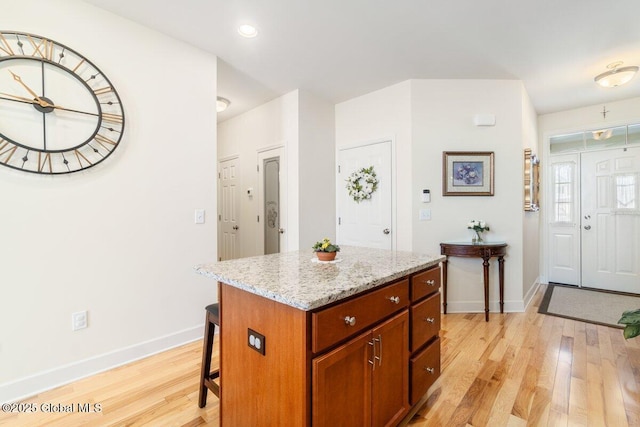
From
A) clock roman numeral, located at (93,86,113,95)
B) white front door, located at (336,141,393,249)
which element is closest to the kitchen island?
clock roman numeral, located at (93,86,113,95)

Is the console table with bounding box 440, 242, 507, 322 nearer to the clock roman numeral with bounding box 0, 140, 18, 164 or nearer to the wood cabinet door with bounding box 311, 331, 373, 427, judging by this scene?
the wood cabinet door with bounding box 311, 331, 373, 427

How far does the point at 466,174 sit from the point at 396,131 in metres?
0.93

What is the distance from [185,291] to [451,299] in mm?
2774

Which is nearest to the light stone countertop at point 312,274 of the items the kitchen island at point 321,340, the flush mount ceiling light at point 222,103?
the kitchen island at point 321,340

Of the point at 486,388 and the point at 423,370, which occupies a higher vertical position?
the point at 423,370

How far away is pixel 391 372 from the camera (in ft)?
4.70

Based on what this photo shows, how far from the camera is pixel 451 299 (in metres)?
3.37

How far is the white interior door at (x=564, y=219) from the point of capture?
4328 millimetres

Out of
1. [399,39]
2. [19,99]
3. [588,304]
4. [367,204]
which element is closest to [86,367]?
[19,99]

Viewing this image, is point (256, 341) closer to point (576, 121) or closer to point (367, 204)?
point (367, 204)

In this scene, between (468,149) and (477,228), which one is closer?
(477,228)

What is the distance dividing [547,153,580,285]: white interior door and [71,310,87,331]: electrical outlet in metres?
5.70

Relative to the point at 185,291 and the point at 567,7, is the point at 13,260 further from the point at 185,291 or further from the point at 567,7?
the point at 567,7

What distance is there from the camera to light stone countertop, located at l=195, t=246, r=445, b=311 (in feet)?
3.59
